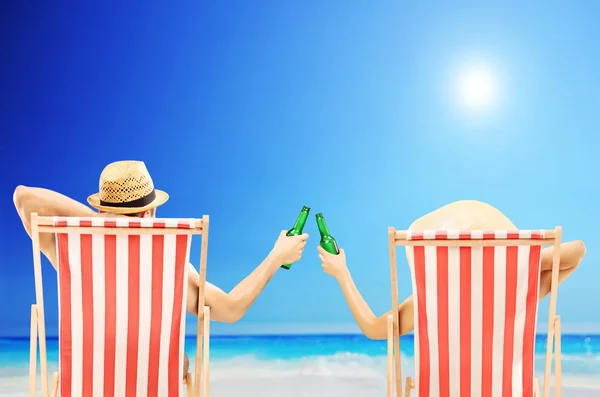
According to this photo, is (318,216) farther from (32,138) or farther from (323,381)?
(32,138)

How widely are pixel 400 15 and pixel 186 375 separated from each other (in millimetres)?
5972

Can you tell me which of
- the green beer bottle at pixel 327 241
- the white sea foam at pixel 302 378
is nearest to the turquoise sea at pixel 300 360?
the white sea foam at pixel 302 378

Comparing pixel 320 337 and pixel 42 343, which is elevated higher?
pixel 42 343

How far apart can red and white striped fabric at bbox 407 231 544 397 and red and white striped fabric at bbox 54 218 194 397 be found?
29.8 inches

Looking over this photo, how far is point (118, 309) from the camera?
230 centimetres


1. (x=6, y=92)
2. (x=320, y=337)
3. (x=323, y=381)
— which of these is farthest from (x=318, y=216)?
(x=6, y=92)

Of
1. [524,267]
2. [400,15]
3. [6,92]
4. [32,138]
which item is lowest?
[524,267]

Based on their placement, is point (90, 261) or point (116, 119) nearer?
point (90, 261)

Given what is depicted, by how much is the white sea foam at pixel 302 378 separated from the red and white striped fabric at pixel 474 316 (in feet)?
11.7

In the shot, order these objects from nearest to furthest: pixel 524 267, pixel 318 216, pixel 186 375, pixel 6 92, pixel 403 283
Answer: pixel 524 267
pixel 186 375
pixel 318 216
pixel 6 92
pixel 403 283

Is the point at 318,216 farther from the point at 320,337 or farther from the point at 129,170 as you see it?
the point at 320,337

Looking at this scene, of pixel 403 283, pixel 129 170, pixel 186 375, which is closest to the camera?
pixel 186 375

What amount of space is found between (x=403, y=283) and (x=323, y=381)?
6.78 feet

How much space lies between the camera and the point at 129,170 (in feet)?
9.29
